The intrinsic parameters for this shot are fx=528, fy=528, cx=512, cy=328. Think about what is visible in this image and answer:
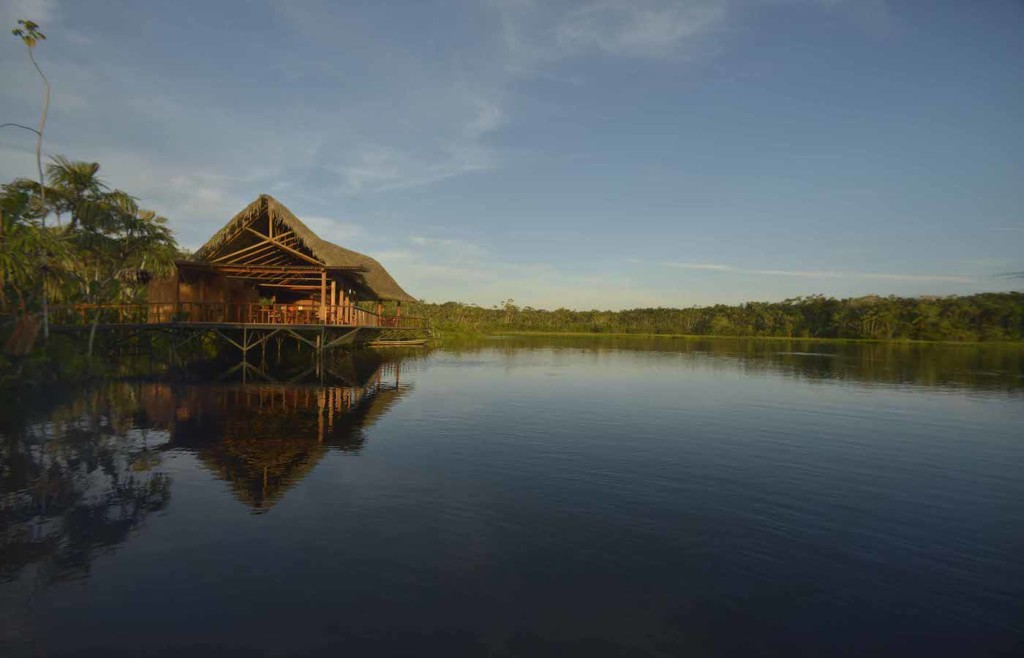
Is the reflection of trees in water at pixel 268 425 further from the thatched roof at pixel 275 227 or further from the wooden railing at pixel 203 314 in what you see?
the thatched roof at pixel 275 227

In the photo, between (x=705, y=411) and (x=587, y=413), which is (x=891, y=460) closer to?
(x=705, y=411)

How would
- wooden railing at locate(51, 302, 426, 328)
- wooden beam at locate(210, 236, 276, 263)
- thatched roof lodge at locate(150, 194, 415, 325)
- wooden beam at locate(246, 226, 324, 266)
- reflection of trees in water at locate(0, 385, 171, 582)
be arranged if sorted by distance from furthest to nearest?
wooden beam at locate(210, 236, 276, 263) < wooden beam at locate(246, 226, 324, 266) < thatched roof lodge at locate(150, 194, 415, 325) < wooden railing at locate(51, 302, 426, 328) < reflection of trees in water at locate(0, 385, 171, 582)

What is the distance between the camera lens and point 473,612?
4.86 metres

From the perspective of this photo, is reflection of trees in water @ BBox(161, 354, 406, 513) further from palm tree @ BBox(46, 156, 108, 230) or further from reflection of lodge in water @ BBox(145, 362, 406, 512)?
palm tree @ BBox(46, 156, 108, 230)

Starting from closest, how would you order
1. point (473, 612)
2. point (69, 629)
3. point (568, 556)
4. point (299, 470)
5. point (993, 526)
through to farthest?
point (69, 629), point (473, 612), point (568, 556), point (993, 526), point (299, 470)

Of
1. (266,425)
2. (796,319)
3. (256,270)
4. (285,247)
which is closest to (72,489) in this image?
(266,425)

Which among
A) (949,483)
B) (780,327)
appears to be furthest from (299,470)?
(780,327)

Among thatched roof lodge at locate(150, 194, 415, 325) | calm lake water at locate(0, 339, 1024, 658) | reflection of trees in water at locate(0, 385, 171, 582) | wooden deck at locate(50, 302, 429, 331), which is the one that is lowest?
calm lake water at locate(0, 339, 1024, 658)

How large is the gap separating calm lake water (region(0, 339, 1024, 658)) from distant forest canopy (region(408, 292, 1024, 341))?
56220 mm

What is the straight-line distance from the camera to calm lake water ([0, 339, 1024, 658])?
460 cm

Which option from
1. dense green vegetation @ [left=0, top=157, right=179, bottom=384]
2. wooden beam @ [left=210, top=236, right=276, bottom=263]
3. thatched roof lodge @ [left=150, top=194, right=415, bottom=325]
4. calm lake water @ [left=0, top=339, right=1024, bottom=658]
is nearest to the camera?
calm lake water @ [left=0, top=339, right=1024, bottom=658]

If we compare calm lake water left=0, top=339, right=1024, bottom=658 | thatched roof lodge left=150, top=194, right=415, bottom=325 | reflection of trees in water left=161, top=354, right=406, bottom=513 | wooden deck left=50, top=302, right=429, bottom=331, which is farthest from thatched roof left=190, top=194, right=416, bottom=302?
calm lake water left=0, top=339, right=1024, bottom=658

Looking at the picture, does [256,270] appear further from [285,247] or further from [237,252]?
[285,247]

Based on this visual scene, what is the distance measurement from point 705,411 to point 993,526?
8.66 metres
